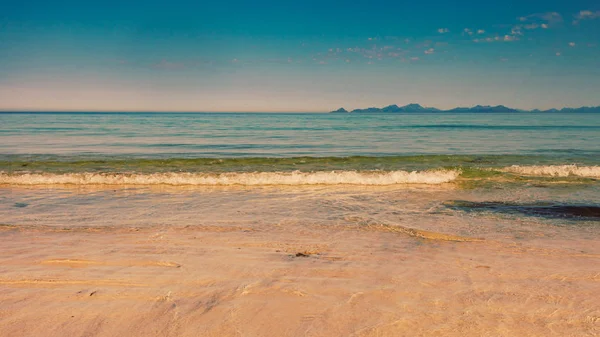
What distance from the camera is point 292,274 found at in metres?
5.47

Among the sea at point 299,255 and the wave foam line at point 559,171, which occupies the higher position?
the wave foam line at point 559,171

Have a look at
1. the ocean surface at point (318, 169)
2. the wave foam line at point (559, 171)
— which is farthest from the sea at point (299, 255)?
the wave foam line at point (559, 171)

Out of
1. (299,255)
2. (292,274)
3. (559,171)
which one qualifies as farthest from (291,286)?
(559,171)

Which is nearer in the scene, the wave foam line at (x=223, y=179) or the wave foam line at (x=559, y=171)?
the wave foam line at (x=223, y=179)

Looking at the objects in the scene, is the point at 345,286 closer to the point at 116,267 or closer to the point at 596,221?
the point at 116,267

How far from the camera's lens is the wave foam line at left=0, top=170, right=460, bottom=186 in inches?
586

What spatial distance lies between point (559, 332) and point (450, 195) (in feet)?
30.0

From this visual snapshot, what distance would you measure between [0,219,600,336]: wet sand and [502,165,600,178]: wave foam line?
11.2 meters

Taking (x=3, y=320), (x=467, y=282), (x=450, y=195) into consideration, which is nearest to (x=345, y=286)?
(x=467, y=282)

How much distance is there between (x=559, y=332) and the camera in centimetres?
388

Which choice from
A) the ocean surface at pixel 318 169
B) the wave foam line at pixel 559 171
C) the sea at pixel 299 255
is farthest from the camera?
the wave foam line at pixel 559 171

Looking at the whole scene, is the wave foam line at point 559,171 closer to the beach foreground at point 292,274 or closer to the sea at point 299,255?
the sea at point 299,255

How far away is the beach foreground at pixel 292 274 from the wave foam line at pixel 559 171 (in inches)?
378

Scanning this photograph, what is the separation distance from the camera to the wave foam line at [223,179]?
14.9m
